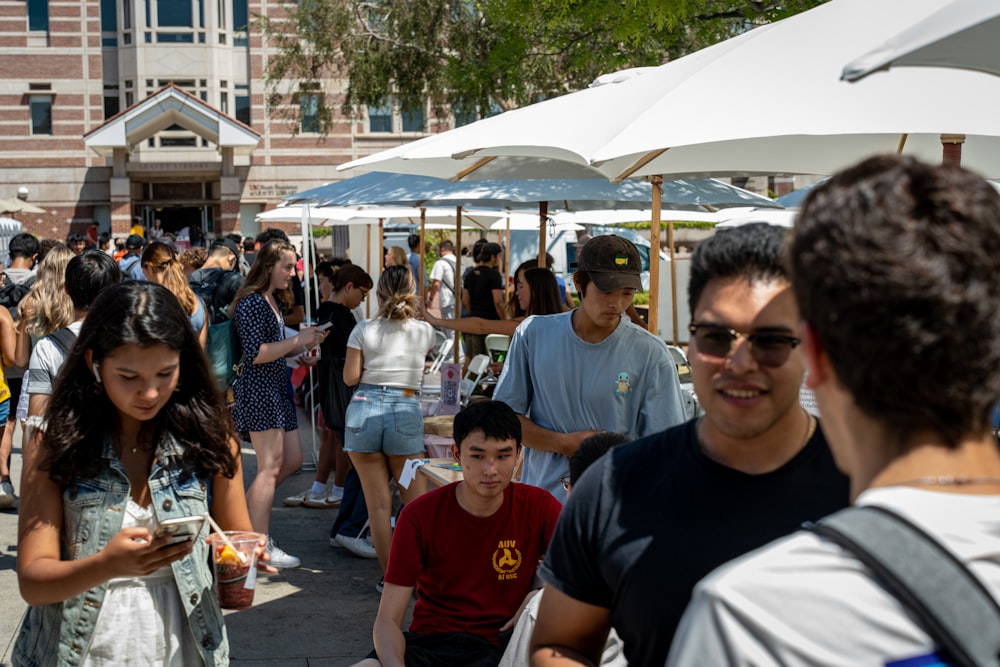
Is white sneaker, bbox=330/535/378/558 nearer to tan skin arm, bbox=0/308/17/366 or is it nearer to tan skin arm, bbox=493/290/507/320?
tan skin arm, bbox=0/308/17/366

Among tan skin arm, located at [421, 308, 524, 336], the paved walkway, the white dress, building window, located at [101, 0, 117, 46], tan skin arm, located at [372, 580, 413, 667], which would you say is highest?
building window, located at [101, 0, 117, 46]

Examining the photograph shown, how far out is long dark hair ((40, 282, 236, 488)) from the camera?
259cm

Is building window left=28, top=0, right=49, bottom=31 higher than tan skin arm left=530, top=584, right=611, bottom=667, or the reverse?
building window left=28, top=0, right=49, bottom=31

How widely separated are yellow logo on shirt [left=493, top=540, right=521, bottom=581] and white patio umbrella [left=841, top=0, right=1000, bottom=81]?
214 cm

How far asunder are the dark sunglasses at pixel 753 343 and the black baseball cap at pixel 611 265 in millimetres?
2157

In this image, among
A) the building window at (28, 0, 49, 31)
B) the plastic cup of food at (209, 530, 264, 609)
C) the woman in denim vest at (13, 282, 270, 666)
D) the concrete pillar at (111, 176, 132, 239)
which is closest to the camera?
the woman in denim vest at (13, 282, 270, 666)

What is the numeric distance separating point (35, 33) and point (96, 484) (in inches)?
1748

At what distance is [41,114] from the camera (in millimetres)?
41688

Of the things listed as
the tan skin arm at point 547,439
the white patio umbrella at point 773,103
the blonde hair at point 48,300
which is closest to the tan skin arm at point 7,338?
the blonde hair at point 48,300

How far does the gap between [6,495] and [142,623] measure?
237 inches

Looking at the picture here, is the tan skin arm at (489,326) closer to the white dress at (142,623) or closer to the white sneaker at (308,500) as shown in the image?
the white sneaker at (308,500)

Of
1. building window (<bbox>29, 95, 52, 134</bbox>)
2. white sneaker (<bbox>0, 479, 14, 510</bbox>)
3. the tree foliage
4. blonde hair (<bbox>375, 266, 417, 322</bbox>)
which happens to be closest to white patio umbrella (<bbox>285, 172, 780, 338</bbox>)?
blonde hair (<bbox>375, 266, 417, 322</bbox>)

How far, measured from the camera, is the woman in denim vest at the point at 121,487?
2.57 m

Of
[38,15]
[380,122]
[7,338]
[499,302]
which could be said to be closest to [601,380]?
[7,338]
